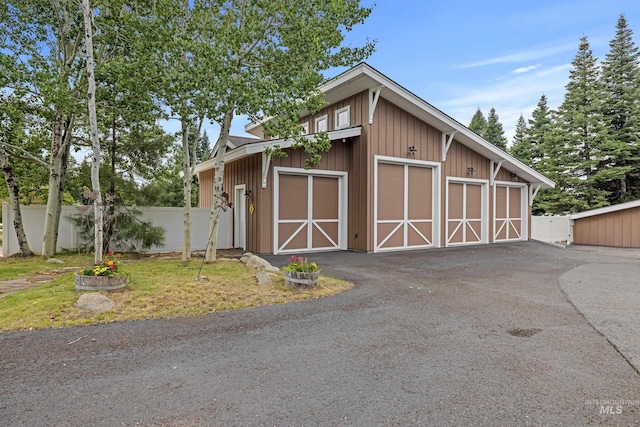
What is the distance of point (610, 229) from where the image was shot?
16797 millimetres

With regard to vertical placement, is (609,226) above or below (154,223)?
below

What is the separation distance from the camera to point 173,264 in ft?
25.2

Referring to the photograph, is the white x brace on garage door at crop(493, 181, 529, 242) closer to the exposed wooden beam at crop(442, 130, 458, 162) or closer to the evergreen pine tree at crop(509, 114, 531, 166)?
the exposed wooden beam at crop(442, 130, 458, 162)

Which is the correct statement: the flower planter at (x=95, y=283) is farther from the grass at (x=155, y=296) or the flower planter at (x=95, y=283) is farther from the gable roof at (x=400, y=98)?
the gable roof at (x=400, y=98)

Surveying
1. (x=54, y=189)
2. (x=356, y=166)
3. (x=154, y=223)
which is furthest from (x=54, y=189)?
(x=356, y=166)

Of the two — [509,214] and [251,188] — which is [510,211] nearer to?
[509,214]

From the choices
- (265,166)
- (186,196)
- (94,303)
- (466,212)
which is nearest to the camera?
(94,303)

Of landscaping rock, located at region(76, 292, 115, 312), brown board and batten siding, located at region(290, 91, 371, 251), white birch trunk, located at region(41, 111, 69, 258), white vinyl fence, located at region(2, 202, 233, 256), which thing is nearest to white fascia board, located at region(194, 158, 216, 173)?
white vinyl fence, located at region(2, 202, 233, 256)

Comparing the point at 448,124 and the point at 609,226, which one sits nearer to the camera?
the point at 448,124

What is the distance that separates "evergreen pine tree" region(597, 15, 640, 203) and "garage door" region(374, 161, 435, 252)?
1708cm

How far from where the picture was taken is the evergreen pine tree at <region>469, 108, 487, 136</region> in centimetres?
3429

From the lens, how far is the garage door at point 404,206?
11297 mm

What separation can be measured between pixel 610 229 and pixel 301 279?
733 inches

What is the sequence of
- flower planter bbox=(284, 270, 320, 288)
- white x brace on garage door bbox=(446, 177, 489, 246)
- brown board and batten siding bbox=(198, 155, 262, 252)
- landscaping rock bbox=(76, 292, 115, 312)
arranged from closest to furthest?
landscaping rock bbox=(76, 292, 115, 312) < flower planter bbox=(284, 270, 320, 288) < brown board and batten siding bbox=(198, 155, 262, 252) < white x brace on garage door bbox=(446, 177, 489, 246)
